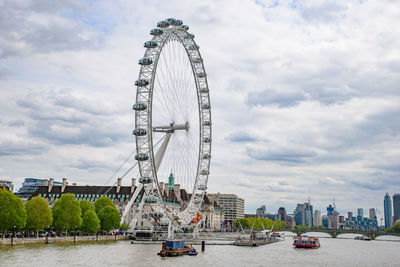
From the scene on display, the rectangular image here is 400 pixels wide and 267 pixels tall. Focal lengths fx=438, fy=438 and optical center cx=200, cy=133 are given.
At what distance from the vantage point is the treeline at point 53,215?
57.1 meters

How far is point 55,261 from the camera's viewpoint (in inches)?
1746

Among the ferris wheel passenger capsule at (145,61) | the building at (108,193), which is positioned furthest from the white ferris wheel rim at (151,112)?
the building at (108,193)

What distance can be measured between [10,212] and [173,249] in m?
21.7

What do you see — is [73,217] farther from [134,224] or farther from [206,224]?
[206,224]

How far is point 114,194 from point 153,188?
6333cm

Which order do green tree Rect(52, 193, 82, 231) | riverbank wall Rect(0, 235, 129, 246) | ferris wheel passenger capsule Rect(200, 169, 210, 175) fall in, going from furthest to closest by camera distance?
ferris wheel passenger capsule Rect(200, 169, 210, 175), green tree Rect(52, 193, 82, 231), riverbank wall Rect(0, 235, 129, 246)

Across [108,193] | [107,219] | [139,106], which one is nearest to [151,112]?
[139,106]

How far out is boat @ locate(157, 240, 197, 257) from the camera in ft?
186

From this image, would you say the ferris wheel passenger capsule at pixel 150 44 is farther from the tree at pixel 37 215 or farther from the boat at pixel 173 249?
the tree at pixel 37 215

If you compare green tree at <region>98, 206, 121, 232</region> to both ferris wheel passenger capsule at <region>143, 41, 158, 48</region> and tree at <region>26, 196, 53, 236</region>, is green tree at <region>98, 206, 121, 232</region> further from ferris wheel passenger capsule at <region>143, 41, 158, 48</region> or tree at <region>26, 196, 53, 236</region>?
ferris wheel passenger capsule at <region>143, 41, 158, 48</region>

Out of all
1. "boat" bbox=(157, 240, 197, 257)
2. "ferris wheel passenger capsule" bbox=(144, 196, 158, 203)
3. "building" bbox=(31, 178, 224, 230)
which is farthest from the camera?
"building" bbox=(31, 178, 224, 230)

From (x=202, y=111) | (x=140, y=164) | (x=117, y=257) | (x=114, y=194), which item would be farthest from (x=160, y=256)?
(x=114, y=194)

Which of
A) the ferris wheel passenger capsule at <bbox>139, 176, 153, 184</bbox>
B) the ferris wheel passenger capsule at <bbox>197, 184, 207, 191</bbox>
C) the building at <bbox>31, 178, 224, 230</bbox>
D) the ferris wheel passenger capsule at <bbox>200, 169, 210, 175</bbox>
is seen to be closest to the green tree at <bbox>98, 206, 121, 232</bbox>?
the ferris wheel passenger capsule at <bbox>197, 184, 207, 191</bbox>

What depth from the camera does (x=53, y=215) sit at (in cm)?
7275
